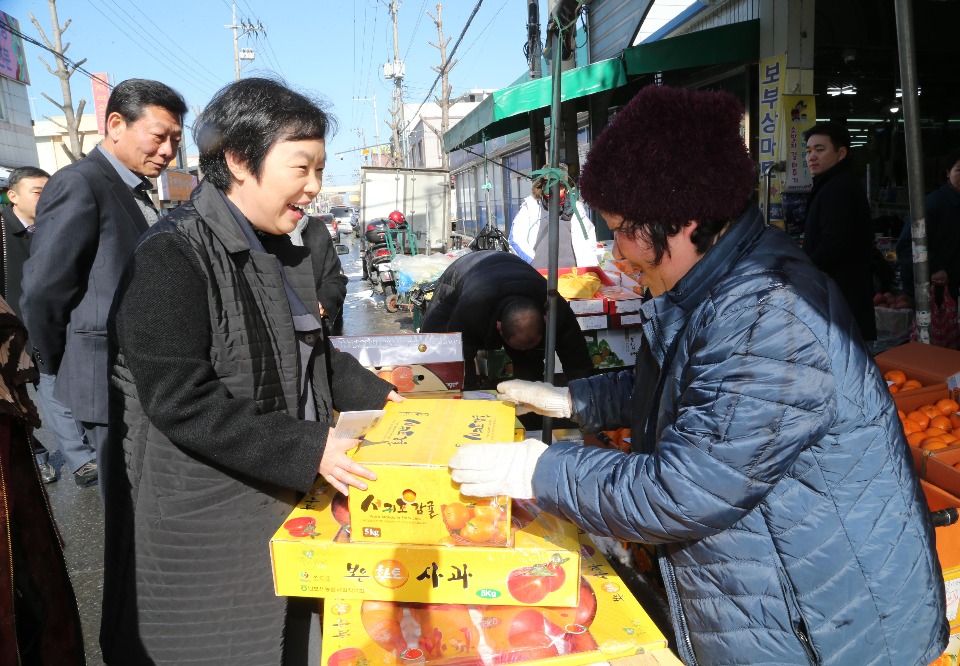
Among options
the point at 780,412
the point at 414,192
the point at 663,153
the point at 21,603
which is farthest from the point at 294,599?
the point at 414,192

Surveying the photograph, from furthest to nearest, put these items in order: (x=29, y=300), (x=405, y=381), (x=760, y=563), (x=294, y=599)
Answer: (x=405, y=381) < (x=29, y=300) < (x=294, y=599) < (x=760, y=563)

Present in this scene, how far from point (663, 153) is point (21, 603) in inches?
64.2

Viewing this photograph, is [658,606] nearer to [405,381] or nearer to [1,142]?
[405,381]

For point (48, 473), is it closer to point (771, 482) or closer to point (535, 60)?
point (771, 482)

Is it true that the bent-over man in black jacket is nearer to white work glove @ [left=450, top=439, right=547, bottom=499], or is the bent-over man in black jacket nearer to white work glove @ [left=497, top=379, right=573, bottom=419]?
white work glove @ [left=497, top=379, right=573, bottom=419]

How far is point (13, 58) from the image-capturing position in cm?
2512

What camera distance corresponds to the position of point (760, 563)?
1206mm

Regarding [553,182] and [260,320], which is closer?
[260,320]

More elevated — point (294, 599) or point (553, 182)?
point (553, 182)

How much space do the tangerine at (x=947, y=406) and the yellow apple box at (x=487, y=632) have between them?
2105mm

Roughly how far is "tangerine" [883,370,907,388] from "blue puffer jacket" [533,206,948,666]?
2.04m

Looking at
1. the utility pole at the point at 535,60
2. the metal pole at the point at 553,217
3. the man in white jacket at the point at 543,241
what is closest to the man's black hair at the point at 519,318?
the metal pole at the point at 553,217

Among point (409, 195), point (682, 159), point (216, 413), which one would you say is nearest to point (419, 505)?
point (216, 413)

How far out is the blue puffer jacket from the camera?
112 cm
